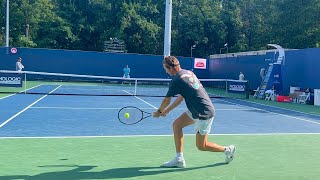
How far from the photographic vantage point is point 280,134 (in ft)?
32.6

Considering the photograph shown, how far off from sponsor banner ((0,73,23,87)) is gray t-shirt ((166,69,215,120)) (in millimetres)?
16202

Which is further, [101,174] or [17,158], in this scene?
[17,158]

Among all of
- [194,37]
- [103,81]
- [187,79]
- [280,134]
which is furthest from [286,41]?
[187,79]

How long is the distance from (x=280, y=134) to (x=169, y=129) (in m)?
2.60

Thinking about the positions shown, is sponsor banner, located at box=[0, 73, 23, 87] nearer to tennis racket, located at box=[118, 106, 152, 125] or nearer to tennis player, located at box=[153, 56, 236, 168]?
tennis racket, located at box=[118, 106, 152, 125]

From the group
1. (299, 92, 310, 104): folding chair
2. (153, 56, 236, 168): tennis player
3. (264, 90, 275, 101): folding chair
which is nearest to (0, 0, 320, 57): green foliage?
(264, 90, 275, 101): folding chair

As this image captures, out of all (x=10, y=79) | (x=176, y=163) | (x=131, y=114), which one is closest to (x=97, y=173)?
(x=176, y=163)

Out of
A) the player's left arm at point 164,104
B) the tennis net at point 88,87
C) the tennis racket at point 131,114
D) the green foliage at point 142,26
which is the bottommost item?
the tennis net at point 88,87

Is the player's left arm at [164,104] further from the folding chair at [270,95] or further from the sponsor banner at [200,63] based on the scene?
the sponsor banner at [200,63]

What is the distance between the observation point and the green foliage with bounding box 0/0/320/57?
49656mm

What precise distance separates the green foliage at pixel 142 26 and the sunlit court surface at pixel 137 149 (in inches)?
1488

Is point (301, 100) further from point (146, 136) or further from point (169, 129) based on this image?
point (146, 136)

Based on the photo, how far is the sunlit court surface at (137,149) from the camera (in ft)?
19.6

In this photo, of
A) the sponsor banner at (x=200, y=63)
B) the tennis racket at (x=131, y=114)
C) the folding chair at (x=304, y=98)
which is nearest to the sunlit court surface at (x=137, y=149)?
the tennis racket at (x=131, y=114)
